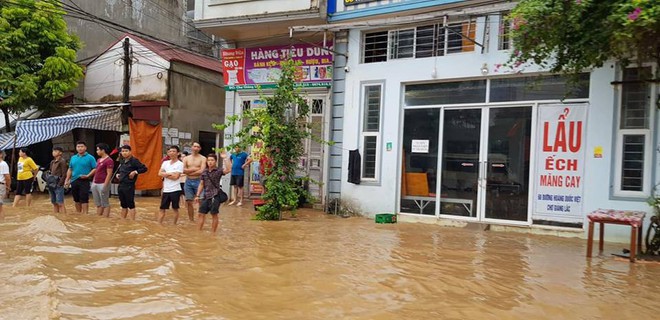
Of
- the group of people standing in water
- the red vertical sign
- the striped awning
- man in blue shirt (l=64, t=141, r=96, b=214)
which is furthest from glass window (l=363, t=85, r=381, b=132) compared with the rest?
the striped awning

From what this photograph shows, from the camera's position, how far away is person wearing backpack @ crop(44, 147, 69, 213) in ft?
34.6

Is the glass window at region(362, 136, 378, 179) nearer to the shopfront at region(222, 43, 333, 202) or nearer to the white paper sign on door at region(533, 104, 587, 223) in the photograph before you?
the shopfront at region(222, 43, 333, 202)

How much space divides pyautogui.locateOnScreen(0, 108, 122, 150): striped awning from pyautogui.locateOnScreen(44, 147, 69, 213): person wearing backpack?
3650mm

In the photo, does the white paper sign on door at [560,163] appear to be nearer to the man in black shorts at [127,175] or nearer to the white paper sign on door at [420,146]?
the white paper sign on door at [420,146]

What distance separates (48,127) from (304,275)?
1221cm

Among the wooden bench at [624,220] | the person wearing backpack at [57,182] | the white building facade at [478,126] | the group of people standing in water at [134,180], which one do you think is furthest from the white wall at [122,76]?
the wooden bench at [624,220]

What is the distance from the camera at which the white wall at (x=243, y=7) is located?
1173cm

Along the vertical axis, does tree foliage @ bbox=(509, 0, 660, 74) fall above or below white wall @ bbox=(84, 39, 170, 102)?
below

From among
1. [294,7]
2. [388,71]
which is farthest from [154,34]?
[388,71]

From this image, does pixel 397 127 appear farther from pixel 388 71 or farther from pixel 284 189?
pixel 284 189

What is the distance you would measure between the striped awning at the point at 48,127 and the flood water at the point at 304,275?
6.40m

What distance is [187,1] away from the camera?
2466cm

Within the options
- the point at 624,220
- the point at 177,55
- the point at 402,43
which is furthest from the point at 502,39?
the point at 177,55

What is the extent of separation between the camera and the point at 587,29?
6488 millimetres
